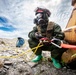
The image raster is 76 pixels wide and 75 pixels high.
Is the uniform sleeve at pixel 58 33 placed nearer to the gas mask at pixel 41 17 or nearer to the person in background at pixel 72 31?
the person in background at pixel 72 31

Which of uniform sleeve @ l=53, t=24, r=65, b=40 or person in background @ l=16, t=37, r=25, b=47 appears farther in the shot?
person in background @ l=16, t=37, r=25, b=47

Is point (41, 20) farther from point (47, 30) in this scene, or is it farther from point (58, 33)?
point (58, 33)

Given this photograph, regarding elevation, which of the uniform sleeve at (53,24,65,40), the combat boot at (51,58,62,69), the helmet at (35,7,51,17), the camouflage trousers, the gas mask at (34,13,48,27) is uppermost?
the helmet at (35,7,51,17)

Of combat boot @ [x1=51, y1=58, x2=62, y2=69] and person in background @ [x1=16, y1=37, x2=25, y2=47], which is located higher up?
person in background @ [x1=16, y1=37, x2=25, y2=47]

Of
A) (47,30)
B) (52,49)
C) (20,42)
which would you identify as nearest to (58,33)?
(47,30)

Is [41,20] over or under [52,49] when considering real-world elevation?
over

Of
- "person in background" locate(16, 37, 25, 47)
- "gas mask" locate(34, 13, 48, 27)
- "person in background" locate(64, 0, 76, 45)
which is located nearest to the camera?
"person in background" locate(64, 0, 76, 45)

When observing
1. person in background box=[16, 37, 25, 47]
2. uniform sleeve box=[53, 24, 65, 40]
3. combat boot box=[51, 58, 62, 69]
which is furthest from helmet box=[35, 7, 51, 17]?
person in background box=[16, 37, 25, 47]

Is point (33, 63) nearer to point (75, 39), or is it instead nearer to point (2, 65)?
point (2, 65)

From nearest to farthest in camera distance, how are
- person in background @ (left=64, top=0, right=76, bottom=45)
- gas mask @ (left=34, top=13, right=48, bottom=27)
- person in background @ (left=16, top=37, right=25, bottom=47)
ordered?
person in background @ (left=64, top=0, right=76, bottom=45) < gas mask @ (left=34, top=13, right=48, bottom=27) < person in background @ (left=16, top=37, right=25, bottom=47)

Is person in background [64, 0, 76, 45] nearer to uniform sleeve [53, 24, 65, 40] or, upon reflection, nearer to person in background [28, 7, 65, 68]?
uniform sleeve [53, 24, 65, 40]

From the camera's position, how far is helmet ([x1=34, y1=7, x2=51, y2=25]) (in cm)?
361

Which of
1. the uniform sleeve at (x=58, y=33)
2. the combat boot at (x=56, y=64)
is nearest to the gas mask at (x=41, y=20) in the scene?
the uniform sleeve at (x=58, y=33)

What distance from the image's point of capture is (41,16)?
11.9 ft
